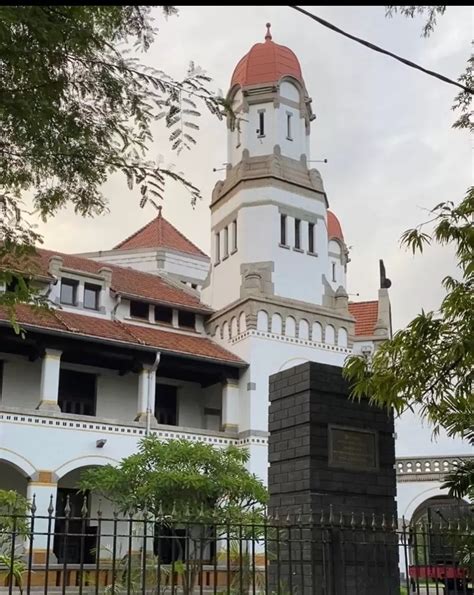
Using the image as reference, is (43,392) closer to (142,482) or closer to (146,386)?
(146,386)

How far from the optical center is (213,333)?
25.0 m

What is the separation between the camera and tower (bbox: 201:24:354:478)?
23.2 meters

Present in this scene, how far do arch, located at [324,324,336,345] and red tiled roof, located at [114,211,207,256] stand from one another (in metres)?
9.01

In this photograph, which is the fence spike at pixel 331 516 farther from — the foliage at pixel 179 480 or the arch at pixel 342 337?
the arch at pixel 342 337

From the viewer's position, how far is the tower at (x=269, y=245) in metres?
23.2

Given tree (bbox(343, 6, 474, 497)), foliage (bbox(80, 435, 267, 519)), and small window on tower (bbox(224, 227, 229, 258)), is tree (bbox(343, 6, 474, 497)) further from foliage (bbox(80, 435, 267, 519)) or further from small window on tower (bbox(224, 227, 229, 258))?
small window on tower (bbox(224, 227, 229, 258))

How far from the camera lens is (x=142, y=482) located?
52.4 ft

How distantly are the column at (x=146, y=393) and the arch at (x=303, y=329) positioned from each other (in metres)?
4.82

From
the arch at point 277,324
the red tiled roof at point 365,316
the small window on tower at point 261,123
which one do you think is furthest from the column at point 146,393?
the red tiled roof at point 365,316

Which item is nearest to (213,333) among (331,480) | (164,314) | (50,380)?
(164,314)

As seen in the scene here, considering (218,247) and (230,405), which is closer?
(230,405)

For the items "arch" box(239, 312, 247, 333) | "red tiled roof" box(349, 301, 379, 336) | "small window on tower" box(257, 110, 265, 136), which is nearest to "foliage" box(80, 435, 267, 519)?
"arch" box(239, 312, 247, 333)

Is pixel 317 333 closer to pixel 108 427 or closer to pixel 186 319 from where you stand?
pixel 186 319

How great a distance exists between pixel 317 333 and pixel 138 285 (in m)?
5.94
